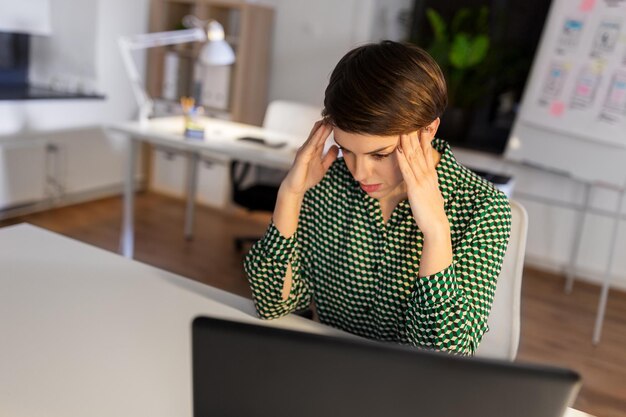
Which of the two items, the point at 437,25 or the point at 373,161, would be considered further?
the point at 437,25

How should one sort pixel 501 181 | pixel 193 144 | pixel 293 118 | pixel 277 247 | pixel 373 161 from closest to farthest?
pixel 373 161, pixel 277 247, pixel 501 181, pixel 193 144, pixel 293 118

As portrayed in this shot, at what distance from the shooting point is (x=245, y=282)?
3.27 metres

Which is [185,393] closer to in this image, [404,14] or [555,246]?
[555,246]

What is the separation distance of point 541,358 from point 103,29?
3359 millimetres

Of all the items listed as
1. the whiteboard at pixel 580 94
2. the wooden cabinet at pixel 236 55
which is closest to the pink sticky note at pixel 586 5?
the whiteboard at pixel 580 94

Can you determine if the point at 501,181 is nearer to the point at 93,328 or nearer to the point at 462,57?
the point at 462,57

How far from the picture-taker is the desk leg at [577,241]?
3.64 meters

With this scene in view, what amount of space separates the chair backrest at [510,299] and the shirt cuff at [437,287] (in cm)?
25

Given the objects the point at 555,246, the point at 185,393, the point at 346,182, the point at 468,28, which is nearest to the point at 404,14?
the point at 468,28

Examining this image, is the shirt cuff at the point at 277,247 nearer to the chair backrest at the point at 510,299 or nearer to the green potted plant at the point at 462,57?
the chair backrest at the point at 510,299

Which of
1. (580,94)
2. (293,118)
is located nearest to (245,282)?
(293,118)

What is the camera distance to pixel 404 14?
425cm

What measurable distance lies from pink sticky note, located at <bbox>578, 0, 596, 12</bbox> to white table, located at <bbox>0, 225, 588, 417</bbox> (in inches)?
113

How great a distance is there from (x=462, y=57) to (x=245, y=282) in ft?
6.15
